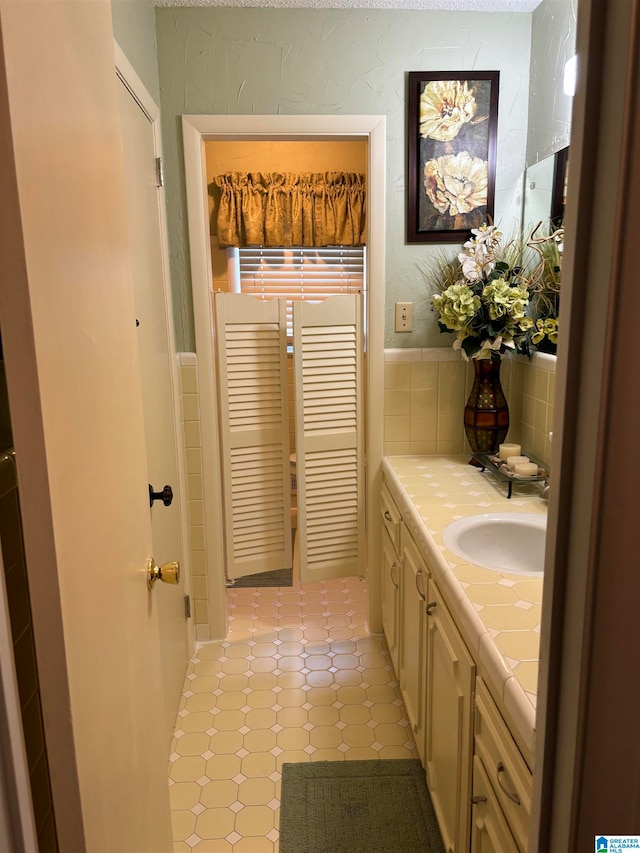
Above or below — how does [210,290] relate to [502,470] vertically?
above

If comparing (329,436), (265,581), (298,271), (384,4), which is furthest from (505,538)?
(298,271)

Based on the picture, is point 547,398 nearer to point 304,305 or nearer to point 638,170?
point 304,305

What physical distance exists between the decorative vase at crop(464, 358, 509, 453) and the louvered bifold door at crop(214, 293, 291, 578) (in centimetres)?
82

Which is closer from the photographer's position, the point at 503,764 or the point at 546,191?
the point at 503,764

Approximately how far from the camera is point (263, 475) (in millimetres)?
2691

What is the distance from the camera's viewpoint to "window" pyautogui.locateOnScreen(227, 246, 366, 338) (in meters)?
3.95

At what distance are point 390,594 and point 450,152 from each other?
1741 millimetres

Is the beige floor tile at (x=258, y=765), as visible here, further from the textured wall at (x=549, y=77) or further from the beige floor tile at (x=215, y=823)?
the textured wall at (x=549, y=77)

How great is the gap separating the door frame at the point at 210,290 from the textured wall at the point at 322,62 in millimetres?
43

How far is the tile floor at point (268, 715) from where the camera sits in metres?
1.82

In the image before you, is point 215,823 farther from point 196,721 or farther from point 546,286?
point 546,286

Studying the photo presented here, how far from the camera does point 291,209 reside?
3754 millimetres

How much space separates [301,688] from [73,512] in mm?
1950

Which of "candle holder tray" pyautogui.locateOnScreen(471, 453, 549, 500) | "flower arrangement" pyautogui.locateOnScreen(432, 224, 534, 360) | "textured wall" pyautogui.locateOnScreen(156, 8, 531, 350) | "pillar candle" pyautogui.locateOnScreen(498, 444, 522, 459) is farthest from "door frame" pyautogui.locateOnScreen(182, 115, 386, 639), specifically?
"pillar candle" pyautogui.locateOnScreen(498, 444, 522, 459)
